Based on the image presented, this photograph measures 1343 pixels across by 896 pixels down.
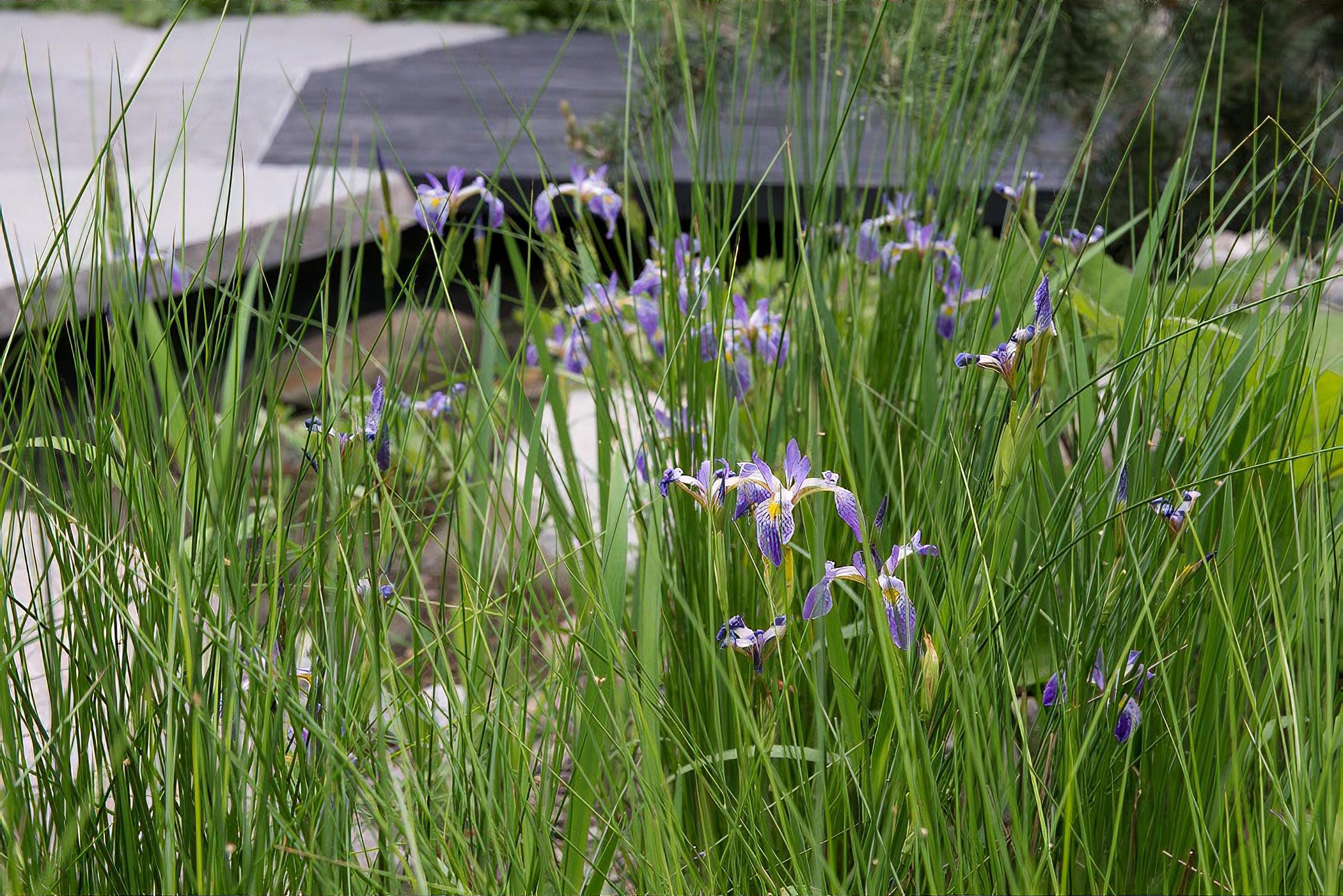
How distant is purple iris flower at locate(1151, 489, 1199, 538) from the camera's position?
0.88m

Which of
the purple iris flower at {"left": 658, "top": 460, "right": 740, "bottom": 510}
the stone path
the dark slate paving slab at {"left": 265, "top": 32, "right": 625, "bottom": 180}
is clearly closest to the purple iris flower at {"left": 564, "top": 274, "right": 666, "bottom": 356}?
the purple iris flower at {"left": 658, "top": 460, "right": 740, "bottom": 510}

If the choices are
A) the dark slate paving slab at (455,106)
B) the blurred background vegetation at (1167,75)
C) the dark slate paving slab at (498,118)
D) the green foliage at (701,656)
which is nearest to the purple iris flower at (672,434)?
the green foliage at (701,656)

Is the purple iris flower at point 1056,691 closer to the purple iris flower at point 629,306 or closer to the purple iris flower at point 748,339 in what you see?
the purple iris flower at point 748,339

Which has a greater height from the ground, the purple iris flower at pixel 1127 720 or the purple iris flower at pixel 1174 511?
the purple iris flower at pixel 1174 511

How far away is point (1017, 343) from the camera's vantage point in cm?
79

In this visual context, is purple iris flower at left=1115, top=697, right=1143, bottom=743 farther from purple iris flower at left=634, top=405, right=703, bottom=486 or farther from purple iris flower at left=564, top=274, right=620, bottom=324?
purple iris flower at left=564, top=274, right=620, bottom=324

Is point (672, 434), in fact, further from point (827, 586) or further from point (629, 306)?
point (629, 306)

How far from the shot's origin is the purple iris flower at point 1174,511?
34.6 inches

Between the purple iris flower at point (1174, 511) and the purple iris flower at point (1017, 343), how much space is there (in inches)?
6.8

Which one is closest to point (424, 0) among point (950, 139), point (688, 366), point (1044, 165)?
point (1044, 165)

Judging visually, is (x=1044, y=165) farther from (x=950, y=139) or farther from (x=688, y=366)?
(x=688, y=366)

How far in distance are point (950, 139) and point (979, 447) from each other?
2.47 ft

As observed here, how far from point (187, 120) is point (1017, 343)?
154 centimetres

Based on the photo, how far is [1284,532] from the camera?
3.69ft
